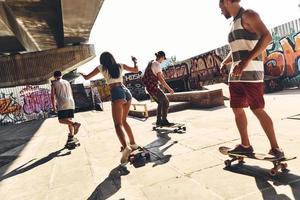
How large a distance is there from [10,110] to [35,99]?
2.01 m

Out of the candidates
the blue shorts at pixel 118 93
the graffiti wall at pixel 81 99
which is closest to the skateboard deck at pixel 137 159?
the blue shorts at pixel 118 93

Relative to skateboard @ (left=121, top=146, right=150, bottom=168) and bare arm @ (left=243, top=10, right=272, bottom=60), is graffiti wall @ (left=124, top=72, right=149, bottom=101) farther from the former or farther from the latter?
bare arm @ (left=243, top=10, right=272, bottom=60)

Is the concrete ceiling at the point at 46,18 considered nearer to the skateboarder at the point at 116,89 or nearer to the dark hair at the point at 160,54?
the dark hair at the point at 160,54

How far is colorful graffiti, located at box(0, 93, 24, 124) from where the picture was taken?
22.4 m

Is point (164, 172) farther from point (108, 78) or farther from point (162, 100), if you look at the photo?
point (162, 100)

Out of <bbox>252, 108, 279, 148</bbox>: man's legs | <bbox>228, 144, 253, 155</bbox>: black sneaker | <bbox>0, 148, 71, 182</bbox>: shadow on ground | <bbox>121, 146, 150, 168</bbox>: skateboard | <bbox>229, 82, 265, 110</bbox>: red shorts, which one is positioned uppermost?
<bbox>229, 82, 265, 110</bbox>: red shorts

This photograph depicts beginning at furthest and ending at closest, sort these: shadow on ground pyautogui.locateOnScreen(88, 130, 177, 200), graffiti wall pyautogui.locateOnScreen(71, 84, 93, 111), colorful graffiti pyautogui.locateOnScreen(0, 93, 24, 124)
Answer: graffiti wall pyautogui.locateOnScreen(71, 84, 93, 111)
colorful graffiti pyautogui.locateOnScreen(0, 93, 24, 124)
shadow on ground pyautogui.locateOnScreen(88, 130, 177, 200)

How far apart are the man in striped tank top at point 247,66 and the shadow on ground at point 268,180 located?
21 centimetres

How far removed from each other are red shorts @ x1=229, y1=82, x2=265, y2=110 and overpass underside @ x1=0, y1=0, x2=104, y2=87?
6824mm

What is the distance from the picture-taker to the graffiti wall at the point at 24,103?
2259 cm

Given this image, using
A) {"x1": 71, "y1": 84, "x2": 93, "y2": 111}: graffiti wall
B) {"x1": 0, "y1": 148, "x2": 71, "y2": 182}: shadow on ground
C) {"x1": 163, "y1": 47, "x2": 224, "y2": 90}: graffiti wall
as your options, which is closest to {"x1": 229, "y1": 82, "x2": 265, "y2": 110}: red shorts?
{"x1": 0, "y1": 148, "x2": 71, "y2": 182}: shadow on ground

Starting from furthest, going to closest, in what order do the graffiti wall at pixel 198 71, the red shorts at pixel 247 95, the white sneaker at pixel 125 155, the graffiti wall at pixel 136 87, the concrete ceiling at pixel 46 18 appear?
1. the graffiti wall at pixel 136 87
2. the graffiti wall at pixel 198 71
3. the concrete ceiling at pixel 46 18
4. the white sneaker at pixel 125 155
5. the red shorts at pixel 247 95

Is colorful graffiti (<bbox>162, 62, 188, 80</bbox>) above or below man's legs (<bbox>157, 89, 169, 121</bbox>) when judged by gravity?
above

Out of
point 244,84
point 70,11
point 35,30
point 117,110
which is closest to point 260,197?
point 244,84
